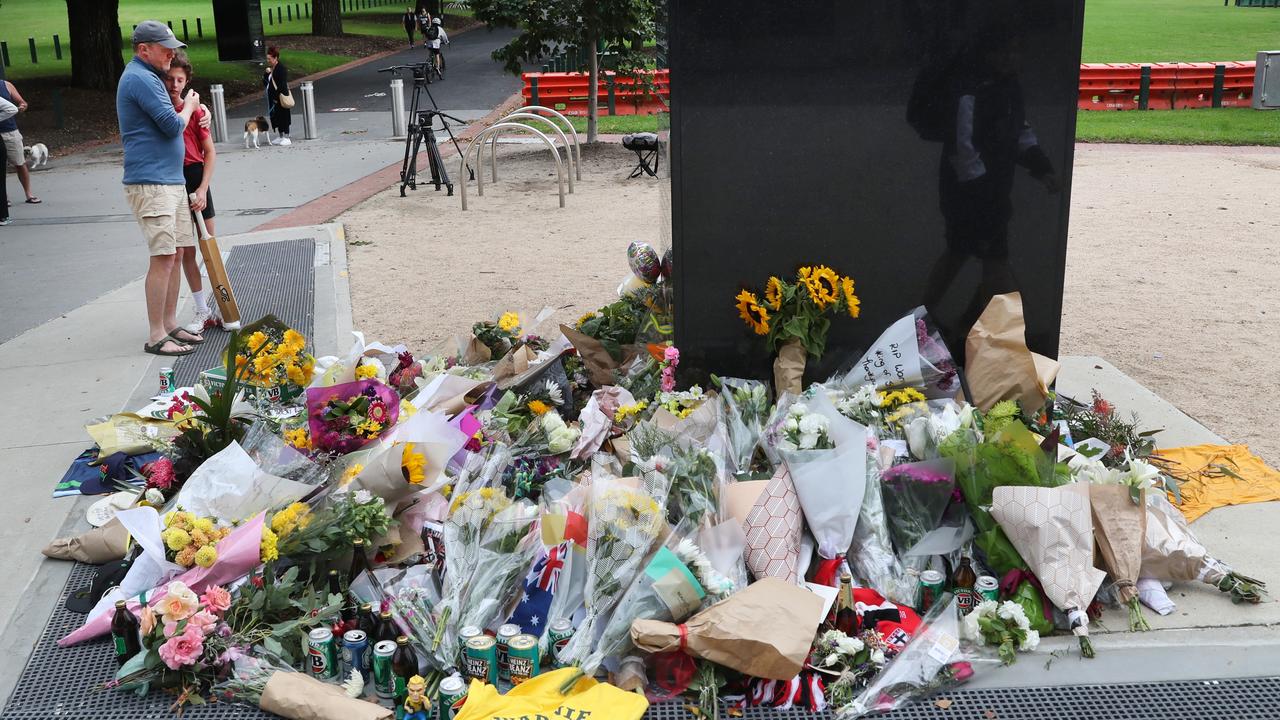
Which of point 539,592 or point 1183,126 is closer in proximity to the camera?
point 539,592

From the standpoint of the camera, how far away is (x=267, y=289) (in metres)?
8.15

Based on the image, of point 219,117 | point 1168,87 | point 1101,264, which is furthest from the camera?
point 1168,87

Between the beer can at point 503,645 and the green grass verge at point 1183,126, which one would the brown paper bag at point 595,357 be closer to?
the beer can at point 503,645

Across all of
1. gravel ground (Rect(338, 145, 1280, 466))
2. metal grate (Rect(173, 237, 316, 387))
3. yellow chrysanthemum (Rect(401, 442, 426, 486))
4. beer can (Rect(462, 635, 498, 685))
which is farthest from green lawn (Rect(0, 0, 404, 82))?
beer can (Rect(462, 635, 498, 685))

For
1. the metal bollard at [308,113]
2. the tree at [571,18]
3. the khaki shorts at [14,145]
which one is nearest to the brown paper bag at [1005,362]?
the tree at [571,18]

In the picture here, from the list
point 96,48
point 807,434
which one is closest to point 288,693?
point 807,434

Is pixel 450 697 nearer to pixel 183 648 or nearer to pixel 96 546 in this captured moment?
pixel 183 648

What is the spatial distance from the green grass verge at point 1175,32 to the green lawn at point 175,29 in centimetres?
1989

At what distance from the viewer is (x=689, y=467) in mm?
3955

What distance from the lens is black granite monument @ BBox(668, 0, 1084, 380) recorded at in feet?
15.3

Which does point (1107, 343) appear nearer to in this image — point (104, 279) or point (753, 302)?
point (753, 302)

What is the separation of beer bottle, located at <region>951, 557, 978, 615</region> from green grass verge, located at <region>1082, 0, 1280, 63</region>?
79.5 ft

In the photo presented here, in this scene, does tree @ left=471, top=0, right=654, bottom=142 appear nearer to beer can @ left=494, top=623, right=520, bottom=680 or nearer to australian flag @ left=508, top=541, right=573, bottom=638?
australian flag @ left=508, top=541, right=573, bottom=638

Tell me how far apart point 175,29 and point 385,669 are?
41539 millimetres
